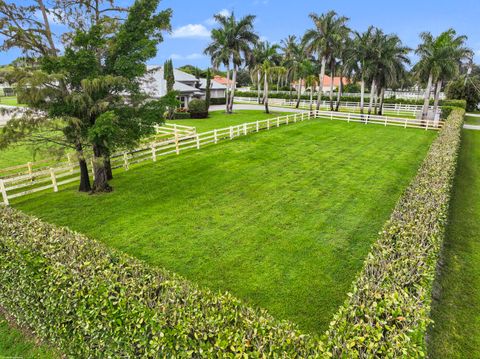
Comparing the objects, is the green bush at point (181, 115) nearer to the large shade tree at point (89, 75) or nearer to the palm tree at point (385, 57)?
the palm tree at point (385, 57)

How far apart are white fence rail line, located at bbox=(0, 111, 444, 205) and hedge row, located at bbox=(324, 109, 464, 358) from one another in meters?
11.1

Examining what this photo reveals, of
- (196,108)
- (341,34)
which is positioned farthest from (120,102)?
(341,34)

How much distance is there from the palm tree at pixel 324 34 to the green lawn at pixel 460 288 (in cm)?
2589

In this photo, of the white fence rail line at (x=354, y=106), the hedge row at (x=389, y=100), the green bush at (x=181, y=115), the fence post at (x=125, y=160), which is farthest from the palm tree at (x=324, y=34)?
the fence post at (x=125, y=160)

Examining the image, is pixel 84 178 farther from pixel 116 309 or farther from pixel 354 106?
pixel 354 106

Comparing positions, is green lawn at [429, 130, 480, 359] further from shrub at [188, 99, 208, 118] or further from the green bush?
the green bush

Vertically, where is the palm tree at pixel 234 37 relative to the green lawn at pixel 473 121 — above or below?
above

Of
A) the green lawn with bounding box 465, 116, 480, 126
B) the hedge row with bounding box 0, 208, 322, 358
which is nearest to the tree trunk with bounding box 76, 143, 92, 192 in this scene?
the hedge row with bounding box 0, 208, 322, 358

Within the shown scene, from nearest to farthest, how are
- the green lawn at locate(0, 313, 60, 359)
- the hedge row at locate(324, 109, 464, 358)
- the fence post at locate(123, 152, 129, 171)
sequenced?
1. the hedge row at locate(324, 109, 464, 358)
2. the green lawn at locate(0, 313, 60, 359)
3. the fence post at locate(123, 152, 129, 171)

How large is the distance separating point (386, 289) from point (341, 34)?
33.3 metres

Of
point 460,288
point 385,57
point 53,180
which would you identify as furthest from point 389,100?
point 53,180

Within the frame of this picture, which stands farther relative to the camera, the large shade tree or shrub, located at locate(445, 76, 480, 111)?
shrub, located at locate(445, 76, 480, 111)

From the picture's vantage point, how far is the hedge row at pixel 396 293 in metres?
3.35

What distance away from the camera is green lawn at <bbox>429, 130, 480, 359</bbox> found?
496 cm
